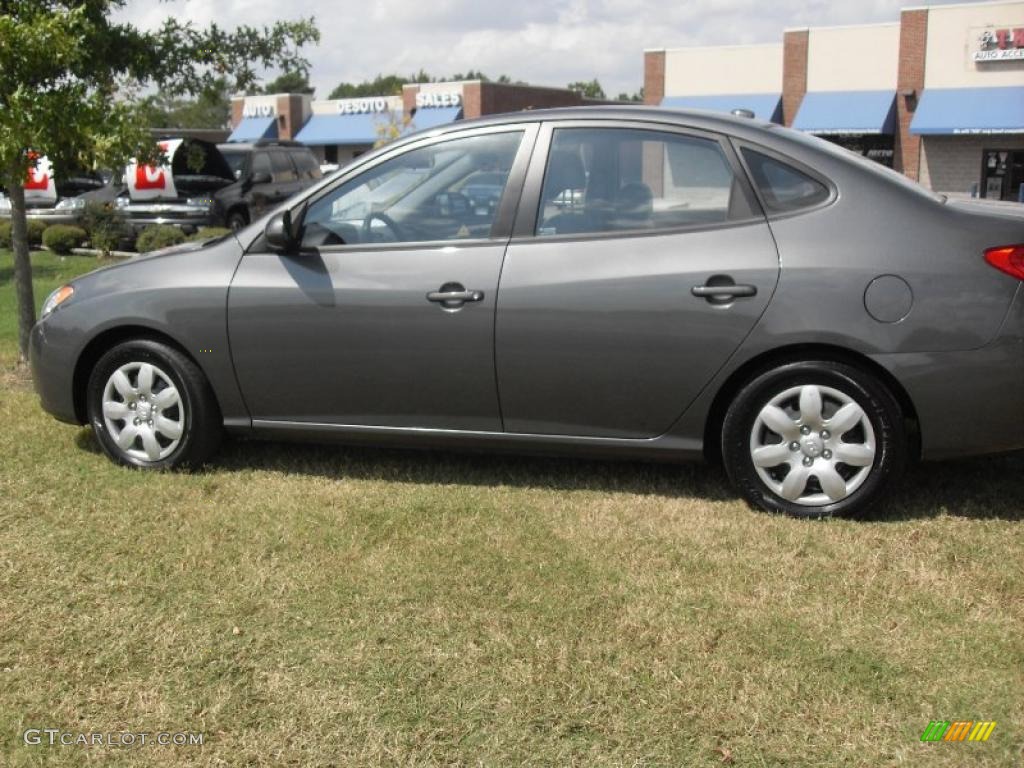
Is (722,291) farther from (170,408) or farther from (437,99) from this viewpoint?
(437,99)

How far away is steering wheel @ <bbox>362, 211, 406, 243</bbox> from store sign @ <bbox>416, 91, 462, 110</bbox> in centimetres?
5008

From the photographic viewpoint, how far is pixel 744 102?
40.1 m

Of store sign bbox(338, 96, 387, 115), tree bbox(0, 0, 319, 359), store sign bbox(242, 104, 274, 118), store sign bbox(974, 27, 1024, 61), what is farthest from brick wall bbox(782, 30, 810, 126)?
tree bbox(0, 0, 319, 359)

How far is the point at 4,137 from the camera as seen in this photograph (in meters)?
6.34

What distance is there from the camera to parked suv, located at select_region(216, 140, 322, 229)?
1927 cm

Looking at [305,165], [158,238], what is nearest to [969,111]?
[305,165]

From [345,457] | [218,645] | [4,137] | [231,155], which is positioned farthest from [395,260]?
[231,155]

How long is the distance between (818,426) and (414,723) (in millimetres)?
2233

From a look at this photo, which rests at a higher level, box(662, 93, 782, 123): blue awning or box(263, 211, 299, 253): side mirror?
box(662, 93, 782, 123): blue awning

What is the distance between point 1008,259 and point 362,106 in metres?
56.6

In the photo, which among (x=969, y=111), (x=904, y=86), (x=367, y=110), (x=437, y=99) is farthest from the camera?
(x=367, y=110)

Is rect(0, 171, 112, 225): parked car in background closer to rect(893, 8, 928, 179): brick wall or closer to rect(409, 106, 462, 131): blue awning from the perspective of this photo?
rect(893, 8, 928, 179): brick wall

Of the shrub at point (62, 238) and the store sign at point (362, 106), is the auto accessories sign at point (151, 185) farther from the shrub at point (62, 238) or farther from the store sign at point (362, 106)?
the store sign at point (362, 106)

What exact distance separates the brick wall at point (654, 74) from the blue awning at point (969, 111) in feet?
31.1
